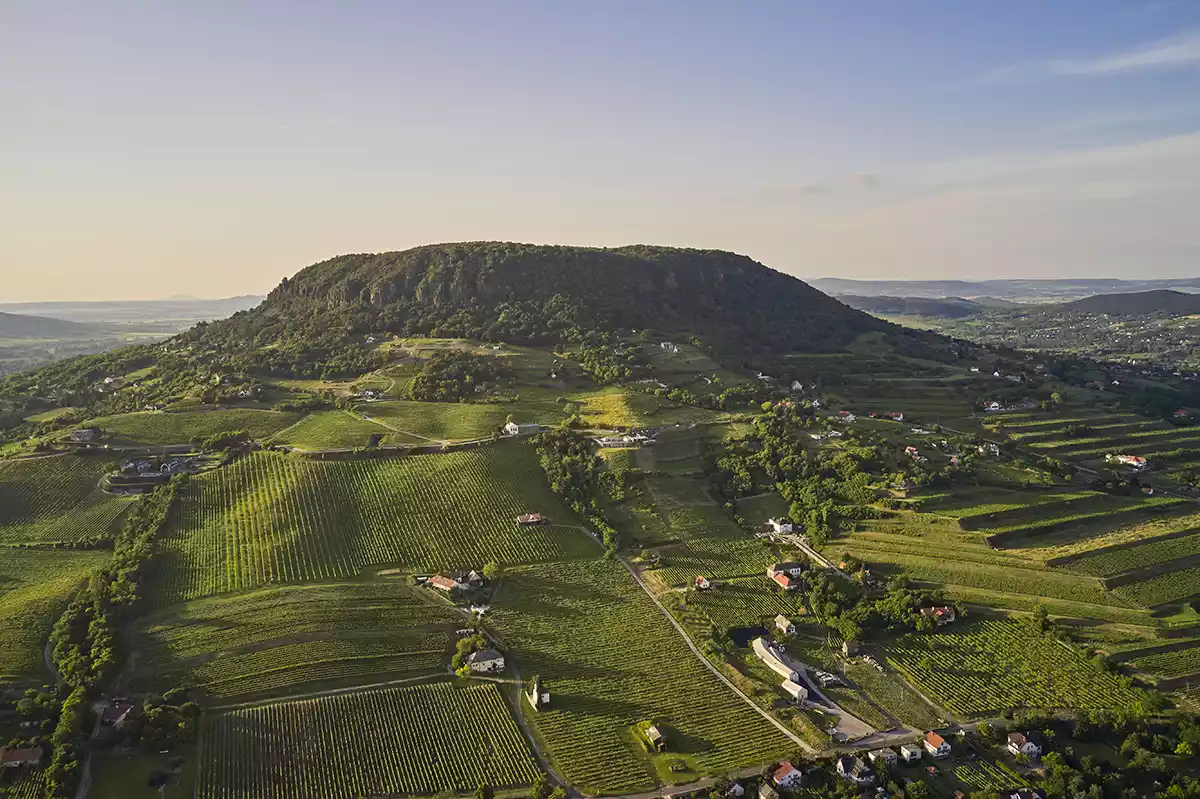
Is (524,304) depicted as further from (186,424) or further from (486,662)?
(486,662)

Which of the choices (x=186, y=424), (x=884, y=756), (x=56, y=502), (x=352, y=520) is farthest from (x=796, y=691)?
(x=186, y=424)

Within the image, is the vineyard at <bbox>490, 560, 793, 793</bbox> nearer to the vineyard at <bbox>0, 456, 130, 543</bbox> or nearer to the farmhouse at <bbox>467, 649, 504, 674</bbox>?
the farmhouse at <bbox>467, 649, 504, 674</bbox>

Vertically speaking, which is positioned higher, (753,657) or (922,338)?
(922,338)

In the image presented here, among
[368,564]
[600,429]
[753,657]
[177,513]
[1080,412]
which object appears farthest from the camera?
[1080,412]

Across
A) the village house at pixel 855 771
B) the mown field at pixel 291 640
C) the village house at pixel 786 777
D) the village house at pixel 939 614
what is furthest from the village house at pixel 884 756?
the mown field at pixel 291 640

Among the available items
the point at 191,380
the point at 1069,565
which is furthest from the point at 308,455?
the point at 1069,565

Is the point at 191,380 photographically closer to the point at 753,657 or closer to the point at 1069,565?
the point at 753,657

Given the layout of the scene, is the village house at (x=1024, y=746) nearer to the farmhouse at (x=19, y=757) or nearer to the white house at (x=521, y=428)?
the farmhouse at (x=19, y=757)
